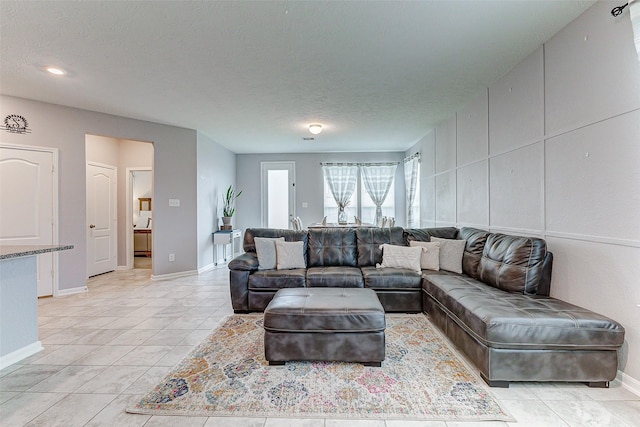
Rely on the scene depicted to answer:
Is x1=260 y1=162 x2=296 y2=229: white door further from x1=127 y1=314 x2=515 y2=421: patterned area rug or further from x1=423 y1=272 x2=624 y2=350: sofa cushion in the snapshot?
x1=423 y1=272 x2=624 y2=350: sofa cushion

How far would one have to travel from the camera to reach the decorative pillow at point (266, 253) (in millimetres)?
3643

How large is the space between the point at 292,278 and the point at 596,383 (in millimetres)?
2620

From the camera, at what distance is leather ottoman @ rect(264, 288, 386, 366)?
2.21 m

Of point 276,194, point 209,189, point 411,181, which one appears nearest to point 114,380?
point 209,189

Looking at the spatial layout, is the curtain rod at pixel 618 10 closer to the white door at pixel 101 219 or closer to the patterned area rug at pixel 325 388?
the patterned area rug at pixel 325 388

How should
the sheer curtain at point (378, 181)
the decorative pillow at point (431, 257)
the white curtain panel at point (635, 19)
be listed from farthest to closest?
the sheer curtain at point (378, 181)
the decorative pillow at point (431, 257)
the white curtain panel at point (635, 19)

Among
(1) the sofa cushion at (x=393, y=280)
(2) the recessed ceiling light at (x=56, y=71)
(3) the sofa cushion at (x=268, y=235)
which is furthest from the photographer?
(3) the sofa cushion at (x=268, y=235)

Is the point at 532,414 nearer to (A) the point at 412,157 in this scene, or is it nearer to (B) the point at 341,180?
(A) the point at 412,157

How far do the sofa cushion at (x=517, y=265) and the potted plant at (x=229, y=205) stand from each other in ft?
17.4

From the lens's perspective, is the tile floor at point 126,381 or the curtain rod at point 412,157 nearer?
the tile floor at point 126,381

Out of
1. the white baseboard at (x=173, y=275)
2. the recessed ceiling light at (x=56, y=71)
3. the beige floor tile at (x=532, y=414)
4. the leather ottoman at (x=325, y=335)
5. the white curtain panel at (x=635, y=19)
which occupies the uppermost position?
the recessed ceiling light at (x=56, y=71)

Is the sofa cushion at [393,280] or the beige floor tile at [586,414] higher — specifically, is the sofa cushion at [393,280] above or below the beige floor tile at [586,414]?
above

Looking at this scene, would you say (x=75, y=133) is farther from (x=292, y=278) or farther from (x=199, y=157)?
(x=292, y=278)

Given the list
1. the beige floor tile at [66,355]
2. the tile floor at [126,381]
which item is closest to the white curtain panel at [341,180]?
the tile floor at [126,381]
